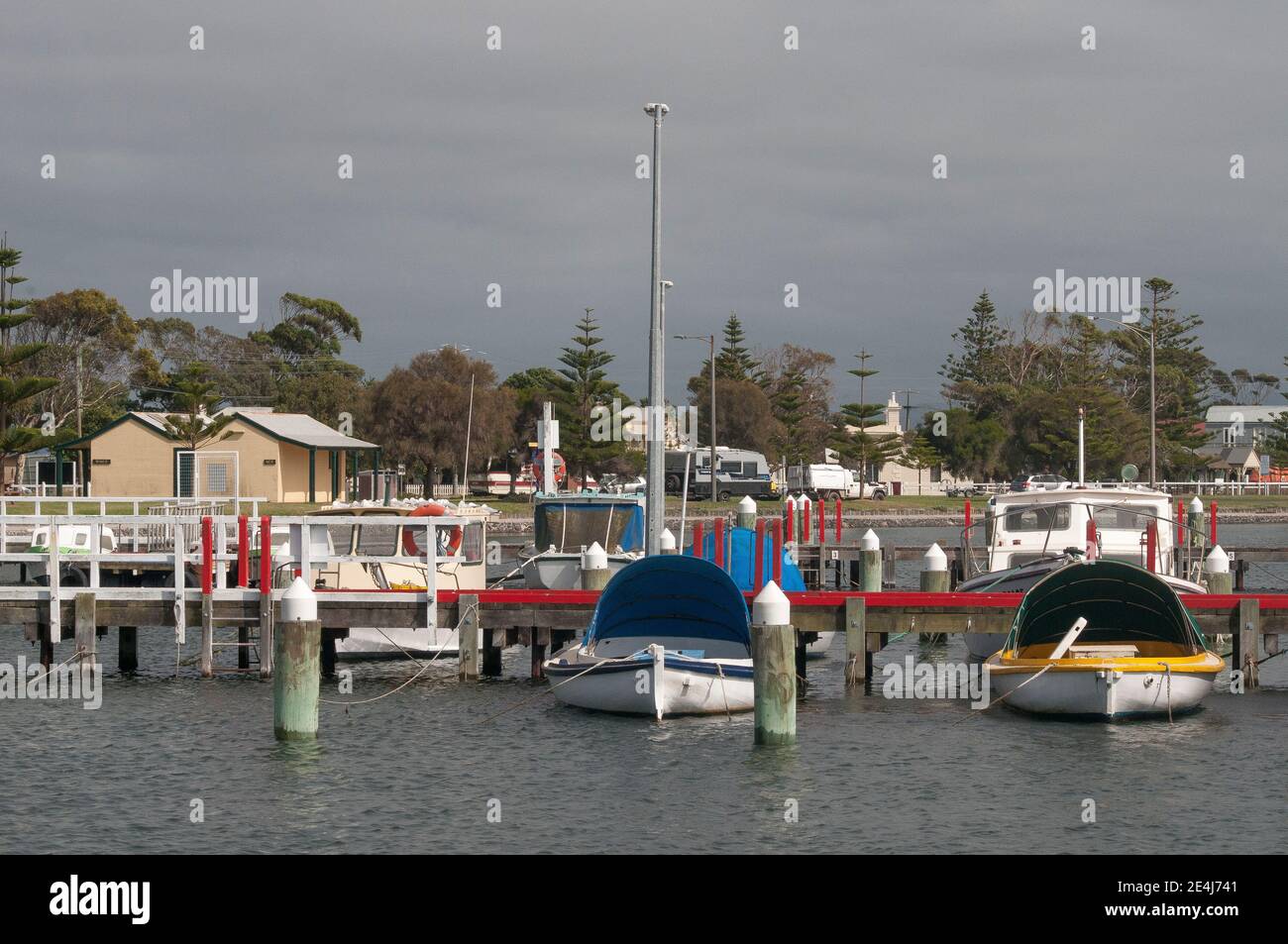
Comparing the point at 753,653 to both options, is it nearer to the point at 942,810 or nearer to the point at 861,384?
the point at 942,810

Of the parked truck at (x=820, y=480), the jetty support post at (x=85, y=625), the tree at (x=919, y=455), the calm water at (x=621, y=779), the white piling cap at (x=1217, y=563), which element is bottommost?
the calm water at (x=621, y=779)

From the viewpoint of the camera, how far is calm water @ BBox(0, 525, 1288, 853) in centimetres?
1664

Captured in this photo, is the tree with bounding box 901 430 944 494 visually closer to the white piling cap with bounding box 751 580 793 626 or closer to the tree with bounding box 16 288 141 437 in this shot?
the tree with bounding box 16 288 141 437

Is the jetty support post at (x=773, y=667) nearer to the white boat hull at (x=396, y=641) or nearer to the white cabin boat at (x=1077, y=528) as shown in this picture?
the white cabin boat at (x=1077, y=528)

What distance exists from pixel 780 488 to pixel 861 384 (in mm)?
8068

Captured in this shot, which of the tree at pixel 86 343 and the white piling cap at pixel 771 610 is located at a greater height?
the tree at pixel 86 343

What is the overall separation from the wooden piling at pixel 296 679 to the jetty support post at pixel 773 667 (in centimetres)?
538

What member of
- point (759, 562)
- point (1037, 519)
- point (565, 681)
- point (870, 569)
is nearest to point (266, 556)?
point (565, 681)

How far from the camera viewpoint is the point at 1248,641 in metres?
24.2

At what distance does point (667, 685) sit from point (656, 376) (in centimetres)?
730

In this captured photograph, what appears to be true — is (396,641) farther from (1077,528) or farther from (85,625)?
(1077,528)

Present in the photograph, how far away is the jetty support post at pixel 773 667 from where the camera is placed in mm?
19422

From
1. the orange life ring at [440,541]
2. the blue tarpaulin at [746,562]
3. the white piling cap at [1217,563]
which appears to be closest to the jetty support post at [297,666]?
the orange life ring at [440,541]
